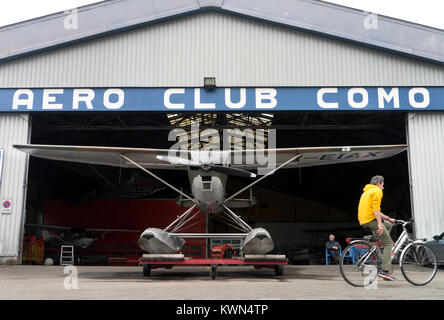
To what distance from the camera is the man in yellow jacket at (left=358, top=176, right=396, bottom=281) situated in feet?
18.3

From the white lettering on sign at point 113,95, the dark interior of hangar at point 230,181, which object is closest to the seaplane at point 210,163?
the white lettering on sign at point 113,95

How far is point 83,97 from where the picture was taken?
38.9ft

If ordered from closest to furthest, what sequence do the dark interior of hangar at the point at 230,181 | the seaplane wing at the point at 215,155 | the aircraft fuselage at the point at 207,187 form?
the aircraft fuselage at the point at 207,187 < the seaplane wing at the point at 215,155 < the dark interior of hangar at the point at 230,181

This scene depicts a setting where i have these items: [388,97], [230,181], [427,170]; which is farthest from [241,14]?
[230,181]

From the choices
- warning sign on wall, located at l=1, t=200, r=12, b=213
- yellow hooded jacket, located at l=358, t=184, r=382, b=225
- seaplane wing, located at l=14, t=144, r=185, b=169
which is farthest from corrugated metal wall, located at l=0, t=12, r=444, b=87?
yellow hooded jacket, located at l=358, t=184, r=382, b=225

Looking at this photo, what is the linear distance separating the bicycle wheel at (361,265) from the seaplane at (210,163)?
2.20 metres

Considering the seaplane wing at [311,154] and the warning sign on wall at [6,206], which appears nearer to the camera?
the seaplane wing at [311,154]

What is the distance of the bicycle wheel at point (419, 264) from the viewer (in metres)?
5.66

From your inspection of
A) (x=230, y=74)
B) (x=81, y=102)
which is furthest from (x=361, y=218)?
(x=81, y=102)

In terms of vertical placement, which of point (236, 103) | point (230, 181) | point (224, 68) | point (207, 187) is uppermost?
point (224, 68)

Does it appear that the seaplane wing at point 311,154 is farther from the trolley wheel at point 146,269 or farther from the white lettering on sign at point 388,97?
the trolley wheel at point 146,269

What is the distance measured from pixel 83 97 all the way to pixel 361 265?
357 inches

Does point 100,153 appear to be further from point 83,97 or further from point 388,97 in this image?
point 388,97
